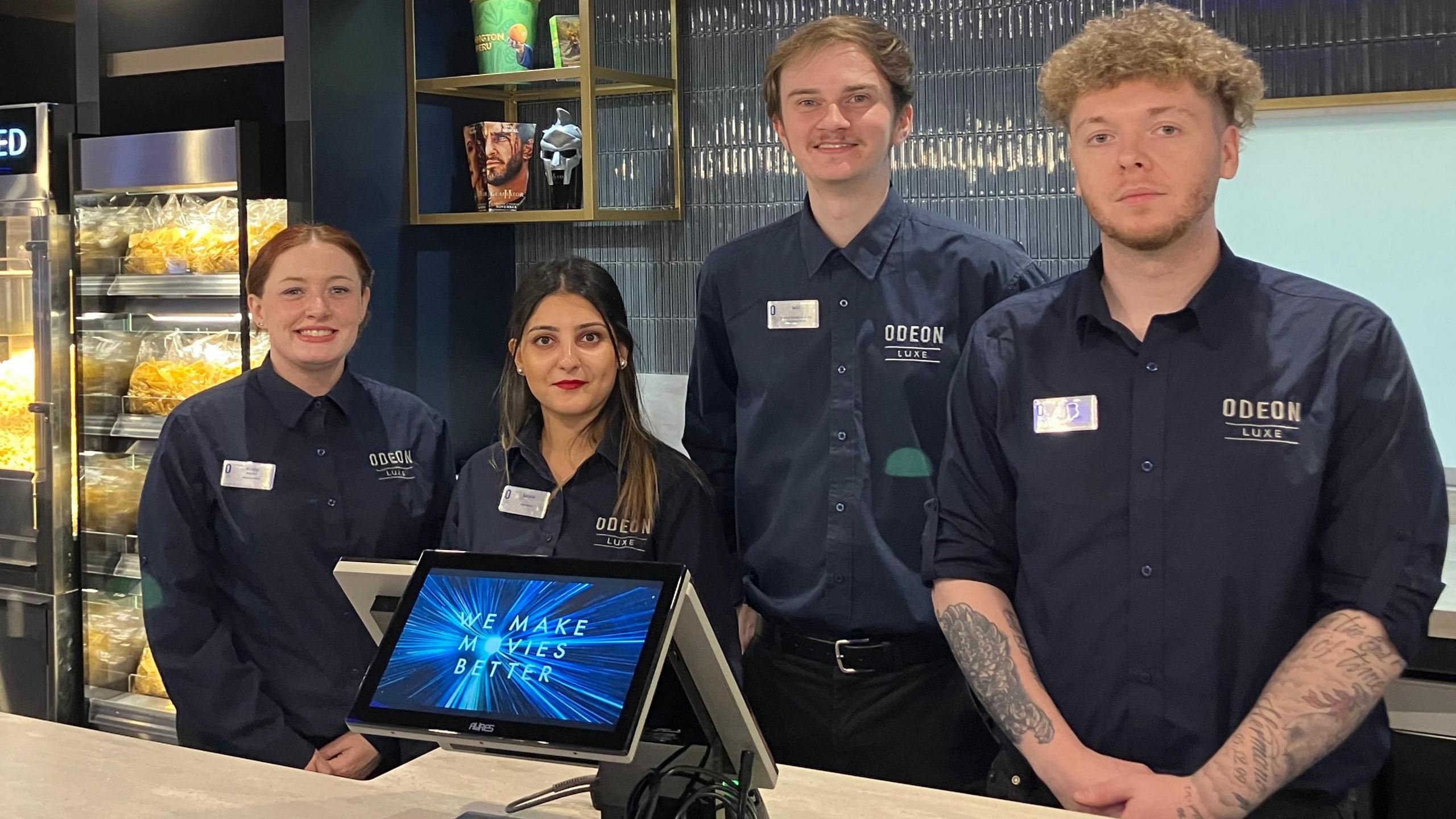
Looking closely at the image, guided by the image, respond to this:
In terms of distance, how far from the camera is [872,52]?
2322 mm

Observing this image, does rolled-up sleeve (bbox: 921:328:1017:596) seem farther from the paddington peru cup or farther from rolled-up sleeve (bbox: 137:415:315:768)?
the paddington peru cup

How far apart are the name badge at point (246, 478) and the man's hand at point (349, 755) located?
486mm

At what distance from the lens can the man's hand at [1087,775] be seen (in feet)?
5.80

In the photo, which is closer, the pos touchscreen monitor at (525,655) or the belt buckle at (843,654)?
the pos touchscreen monitor at (525,655)

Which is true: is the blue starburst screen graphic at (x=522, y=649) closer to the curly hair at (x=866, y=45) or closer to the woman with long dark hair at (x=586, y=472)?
the woman with long dark hair at (x=586, y=472)

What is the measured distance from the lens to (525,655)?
1.37 metres

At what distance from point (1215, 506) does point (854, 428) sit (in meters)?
0.69

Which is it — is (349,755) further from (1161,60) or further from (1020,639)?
(1161,60)

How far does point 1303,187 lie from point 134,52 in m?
3.53

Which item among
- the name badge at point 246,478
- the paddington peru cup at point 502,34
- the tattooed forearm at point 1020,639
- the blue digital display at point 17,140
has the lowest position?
the tattooed forearm at point 1020,639

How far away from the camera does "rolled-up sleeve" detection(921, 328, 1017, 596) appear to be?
77.2 inches

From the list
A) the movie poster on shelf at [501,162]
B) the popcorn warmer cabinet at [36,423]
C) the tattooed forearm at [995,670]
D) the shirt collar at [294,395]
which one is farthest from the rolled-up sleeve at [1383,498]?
the popcorn warmer cabinet at [36,423]

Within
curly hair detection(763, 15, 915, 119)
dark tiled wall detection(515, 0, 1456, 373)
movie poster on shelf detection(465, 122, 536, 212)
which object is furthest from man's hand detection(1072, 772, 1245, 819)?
movie poster on shelf detection(465, 122, 536, 212)

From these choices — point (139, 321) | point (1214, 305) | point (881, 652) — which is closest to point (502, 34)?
point (139, 321)
